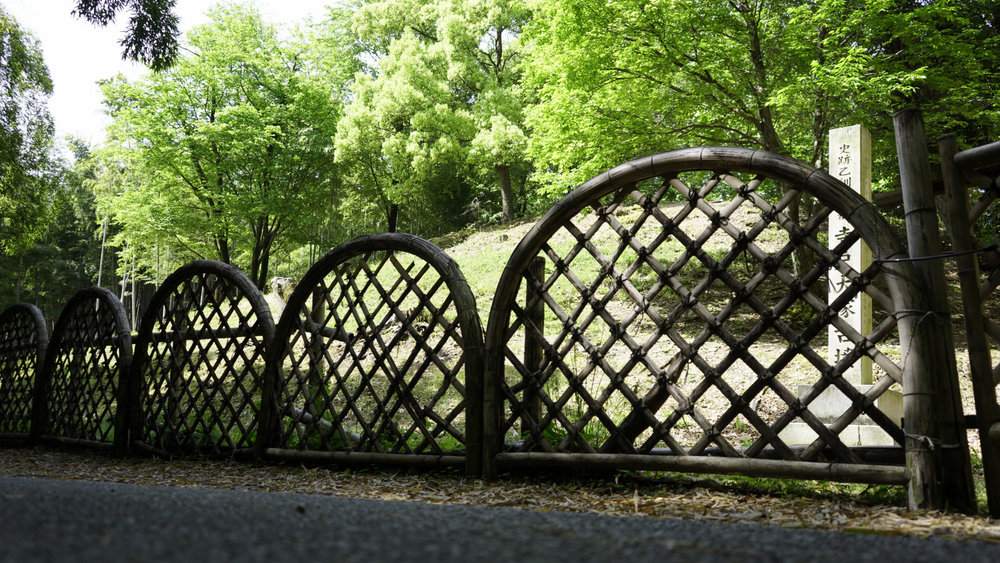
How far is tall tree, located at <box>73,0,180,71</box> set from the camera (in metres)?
5.02

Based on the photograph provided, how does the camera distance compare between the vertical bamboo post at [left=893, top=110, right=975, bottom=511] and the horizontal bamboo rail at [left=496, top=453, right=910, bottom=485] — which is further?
the horizontal bamboo rail at [left=496, top=453, right=910, bottom=485]

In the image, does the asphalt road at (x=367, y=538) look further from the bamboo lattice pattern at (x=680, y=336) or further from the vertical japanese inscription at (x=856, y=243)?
the vertical japanese inscription at (x=856, y=243)

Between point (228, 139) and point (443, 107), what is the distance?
191 inches

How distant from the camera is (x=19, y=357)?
6.39 m

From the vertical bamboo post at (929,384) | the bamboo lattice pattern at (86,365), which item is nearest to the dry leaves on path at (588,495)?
the vertical bamboo post at (929,384)

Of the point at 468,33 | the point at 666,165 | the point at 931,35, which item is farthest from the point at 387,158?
the point at 666,165

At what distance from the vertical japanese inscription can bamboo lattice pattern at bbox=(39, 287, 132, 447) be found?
5.40m

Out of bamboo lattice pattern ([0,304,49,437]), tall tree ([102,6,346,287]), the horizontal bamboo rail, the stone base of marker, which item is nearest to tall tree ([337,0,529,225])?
tall tree ([102,6,346,287])

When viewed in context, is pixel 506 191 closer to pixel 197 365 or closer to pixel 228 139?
pixel 228 139

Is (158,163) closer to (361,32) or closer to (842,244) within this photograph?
(361,32)

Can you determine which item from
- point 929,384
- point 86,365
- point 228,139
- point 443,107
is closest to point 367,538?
point 929,384

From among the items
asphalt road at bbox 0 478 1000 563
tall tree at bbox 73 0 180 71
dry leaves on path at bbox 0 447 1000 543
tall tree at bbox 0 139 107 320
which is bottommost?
dry leaves on path at bbox 0 447 1000 543

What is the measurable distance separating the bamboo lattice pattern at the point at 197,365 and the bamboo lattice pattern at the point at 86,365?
0.25 m

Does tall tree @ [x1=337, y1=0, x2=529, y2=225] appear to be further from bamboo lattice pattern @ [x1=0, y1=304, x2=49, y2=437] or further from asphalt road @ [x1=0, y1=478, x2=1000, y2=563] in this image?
asphalt road @ [x1=0, y1=478, x2=1000, y2=563]
